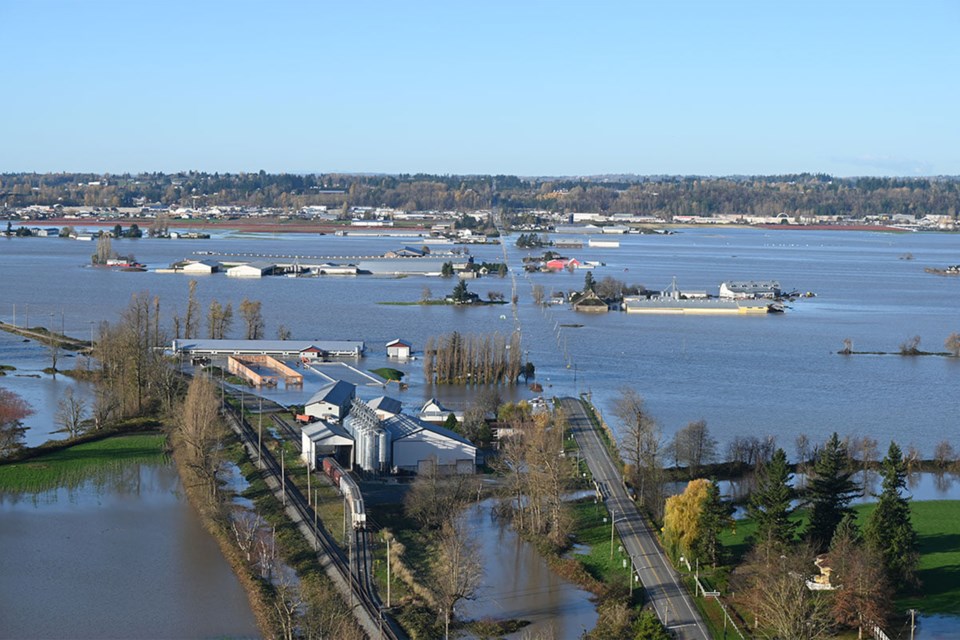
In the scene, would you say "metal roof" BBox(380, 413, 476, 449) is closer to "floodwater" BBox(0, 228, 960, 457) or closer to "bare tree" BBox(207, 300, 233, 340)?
"floodwater" BBox(0, 228, 960, 457)

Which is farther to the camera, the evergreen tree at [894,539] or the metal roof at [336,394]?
the metal roof at [336,394]

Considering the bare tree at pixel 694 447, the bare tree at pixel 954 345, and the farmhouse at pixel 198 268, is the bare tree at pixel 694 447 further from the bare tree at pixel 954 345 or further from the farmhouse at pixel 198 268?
the farmhouse at pixel 198 268

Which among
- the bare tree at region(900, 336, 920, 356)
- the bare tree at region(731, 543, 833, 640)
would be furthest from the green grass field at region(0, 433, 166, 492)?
the bare tree at region(900, 336, 920, 356)

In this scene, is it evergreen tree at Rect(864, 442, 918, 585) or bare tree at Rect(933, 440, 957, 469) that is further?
bare tree at Rect(933, 440, 957, 469)

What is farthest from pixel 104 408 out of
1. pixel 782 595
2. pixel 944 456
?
pixel 944 456

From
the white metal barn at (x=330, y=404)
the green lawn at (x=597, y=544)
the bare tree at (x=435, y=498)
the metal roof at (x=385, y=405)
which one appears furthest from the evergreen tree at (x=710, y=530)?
the white metal barn at (x=330, y=404)

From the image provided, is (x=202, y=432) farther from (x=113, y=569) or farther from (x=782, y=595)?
(x=782, y=595)
